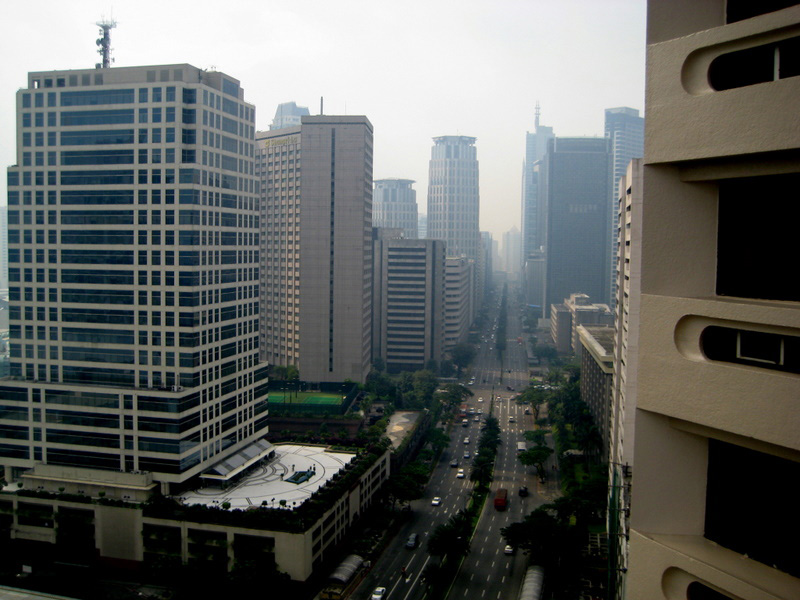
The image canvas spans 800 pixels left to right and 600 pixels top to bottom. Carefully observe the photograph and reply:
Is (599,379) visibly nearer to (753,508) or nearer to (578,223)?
(753,508)

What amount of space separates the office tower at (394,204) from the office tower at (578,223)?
36.7 m

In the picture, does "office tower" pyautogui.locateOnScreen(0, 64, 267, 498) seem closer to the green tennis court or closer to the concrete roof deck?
the concrete roof deck

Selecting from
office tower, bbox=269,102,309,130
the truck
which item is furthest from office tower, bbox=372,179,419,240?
the truck

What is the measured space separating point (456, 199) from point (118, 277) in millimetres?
110592

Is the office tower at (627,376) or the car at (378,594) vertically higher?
the office tower at (627,376)

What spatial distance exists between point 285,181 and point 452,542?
4059 centimetres

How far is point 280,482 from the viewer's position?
32656 millimetres

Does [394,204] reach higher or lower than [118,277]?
higher

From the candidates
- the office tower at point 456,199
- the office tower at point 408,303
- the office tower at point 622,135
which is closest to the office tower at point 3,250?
the office tower at point 408,303

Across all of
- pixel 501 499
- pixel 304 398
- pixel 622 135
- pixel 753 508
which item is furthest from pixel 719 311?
pixel 622 135

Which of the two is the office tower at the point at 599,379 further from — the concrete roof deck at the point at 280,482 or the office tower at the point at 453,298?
the office tower at the point at 453,298

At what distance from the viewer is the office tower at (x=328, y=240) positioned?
58312 millimetres

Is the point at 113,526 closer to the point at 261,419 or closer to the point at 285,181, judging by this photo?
the point at 261,419

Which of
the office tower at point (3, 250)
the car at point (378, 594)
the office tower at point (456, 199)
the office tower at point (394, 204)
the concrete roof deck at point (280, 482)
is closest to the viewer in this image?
the car at point (378, 594)
